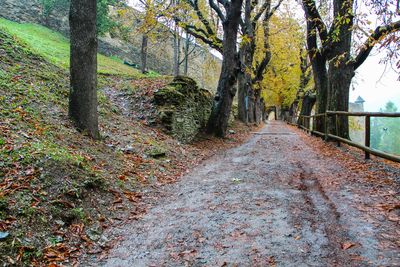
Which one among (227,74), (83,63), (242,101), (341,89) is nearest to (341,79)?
(341,89)

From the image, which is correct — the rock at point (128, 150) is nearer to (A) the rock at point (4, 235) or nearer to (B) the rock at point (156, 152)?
(B) the rock at point (156, 152)

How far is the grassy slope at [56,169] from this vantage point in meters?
3.06

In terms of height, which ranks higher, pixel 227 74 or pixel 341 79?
pixel 227 74

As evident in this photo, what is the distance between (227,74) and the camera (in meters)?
10.3

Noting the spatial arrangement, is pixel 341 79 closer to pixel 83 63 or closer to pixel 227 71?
pixel 227 71

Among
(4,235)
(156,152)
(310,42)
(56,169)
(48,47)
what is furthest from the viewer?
(48,47)

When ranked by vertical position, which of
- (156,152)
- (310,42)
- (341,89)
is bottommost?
(156,152)

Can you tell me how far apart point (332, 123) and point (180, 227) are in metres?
8.06

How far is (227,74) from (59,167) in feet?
23.7

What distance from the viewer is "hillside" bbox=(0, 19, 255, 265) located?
10.1ft

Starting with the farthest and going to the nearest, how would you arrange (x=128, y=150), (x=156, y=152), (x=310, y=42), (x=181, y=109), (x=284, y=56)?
(x=284, y=56) → (x=310, y=42) → (x=181, y=109) → (x=156, y=152) → (x=128, y=150)

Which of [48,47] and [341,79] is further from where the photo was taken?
[48,47]

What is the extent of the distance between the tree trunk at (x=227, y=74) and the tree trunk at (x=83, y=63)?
5.04m

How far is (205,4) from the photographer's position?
691 inches
